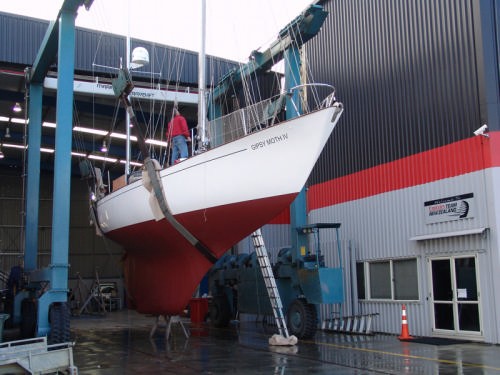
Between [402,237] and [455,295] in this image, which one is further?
[402,237]

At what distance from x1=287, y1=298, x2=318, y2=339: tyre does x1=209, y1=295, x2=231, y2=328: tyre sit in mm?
3501

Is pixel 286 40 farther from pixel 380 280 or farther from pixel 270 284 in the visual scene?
pixel 380 280

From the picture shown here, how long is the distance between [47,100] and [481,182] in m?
14.7

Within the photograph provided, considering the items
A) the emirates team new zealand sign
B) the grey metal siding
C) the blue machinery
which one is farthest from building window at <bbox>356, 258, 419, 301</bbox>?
the grey metal siding

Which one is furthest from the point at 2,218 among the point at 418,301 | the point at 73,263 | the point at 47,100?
the point at 418,301

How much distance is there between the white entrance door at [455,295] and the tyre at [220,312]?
6.34 metres

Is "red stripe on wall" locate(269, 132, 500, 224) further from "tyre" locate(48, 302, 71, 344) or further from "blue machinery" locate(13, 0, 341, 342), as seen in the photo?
"tyre" locate(48, 302, 71, 344)

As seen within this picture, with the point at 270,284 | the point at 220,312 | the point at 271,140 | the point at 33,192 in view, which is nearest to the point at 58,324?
the point at 270,284

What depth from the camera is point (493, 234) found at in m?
10.8

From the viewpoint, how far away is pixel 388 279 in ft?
45.0

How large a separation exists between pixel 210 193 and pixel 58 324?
3.51m

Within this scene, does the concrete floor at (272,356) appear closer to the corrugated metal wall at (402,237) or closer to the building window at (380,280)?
the corrugated metal wall at (402,237)

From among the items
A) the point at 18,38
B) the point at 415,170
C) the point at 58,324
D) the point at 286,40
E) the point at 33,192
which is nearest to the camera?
the point at 58,324

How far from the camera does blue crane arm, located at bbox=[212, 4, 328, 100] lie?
12680mm
